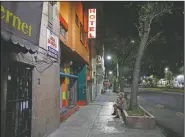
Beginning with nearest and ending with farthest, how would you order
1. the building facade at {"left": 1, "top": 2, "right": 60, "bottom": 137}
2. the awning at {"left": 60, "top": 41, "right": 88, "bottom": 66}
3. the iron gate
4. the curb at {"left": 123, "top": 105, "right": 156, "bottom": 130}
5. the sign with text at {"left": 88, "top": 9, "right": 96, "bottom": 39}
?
the building facade at {"left": 1, "top": 2, "right": 60, "bottom": 137} → the iron gate → the curb at {"left": 123, "top": 105, "right": 156, "bottom": 130} → the awning at {"left": 60, "top": 41, "right": 88, "bottom": 66} → the sign with text at {"left": 88, "top": 9, "right": 96, "bottom": 39}

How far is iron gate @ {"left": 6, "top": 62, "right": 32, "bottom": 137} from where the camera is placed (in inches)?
251

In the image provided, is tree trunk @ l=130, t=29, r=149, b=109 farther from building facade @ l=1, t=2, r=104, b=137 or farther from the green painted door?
the green painted door

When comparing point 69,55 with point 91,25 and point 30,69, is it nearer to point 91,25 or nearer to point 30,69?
point 91,25

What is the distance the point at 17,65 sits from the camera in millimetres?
6777

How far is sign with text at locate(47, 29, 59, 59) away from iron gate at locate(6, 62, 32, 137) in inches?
64.3

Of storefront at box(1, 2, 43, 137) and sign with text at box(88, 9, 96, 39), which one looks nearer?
storefront at box(1, 2, 43, 137)

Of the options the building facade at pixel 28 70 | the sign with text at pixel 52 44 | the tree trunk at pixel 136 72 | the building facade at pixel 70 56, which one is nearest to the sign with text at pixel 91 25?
the building facade at pixel 70 56

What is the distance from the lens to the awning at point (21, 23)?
526cm

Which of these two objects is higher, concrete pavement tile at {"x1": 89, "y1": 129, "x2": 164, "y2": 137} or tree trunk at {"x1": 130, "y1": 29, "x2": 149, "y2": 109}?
tree trunk at {"x1": 130, "y1": 29, "x2": 149, "y2": 109}

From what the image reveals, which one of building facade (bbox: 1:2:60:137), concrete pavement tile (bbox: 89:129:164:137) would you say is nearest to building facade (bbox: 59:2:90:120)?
building facade (bbox: 1:2:60:137)

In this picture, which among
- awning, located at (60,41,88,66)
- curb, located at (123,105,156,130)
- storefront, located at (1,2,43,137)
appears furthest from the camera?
awning, located at (60,41,88,66)

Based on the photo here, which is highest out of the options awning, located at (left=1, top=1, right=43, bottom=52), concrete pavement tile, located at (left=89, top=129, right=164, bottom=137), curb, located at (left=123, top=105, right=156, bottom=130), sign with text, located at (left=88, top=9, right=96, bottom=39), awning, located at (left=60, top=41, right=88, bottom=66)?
sign with text, located at (left=88, top=9, right=96, bottom=39)

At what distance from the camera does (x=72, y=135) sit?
939 cm

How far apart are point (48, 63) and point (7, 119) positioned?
123 inches
